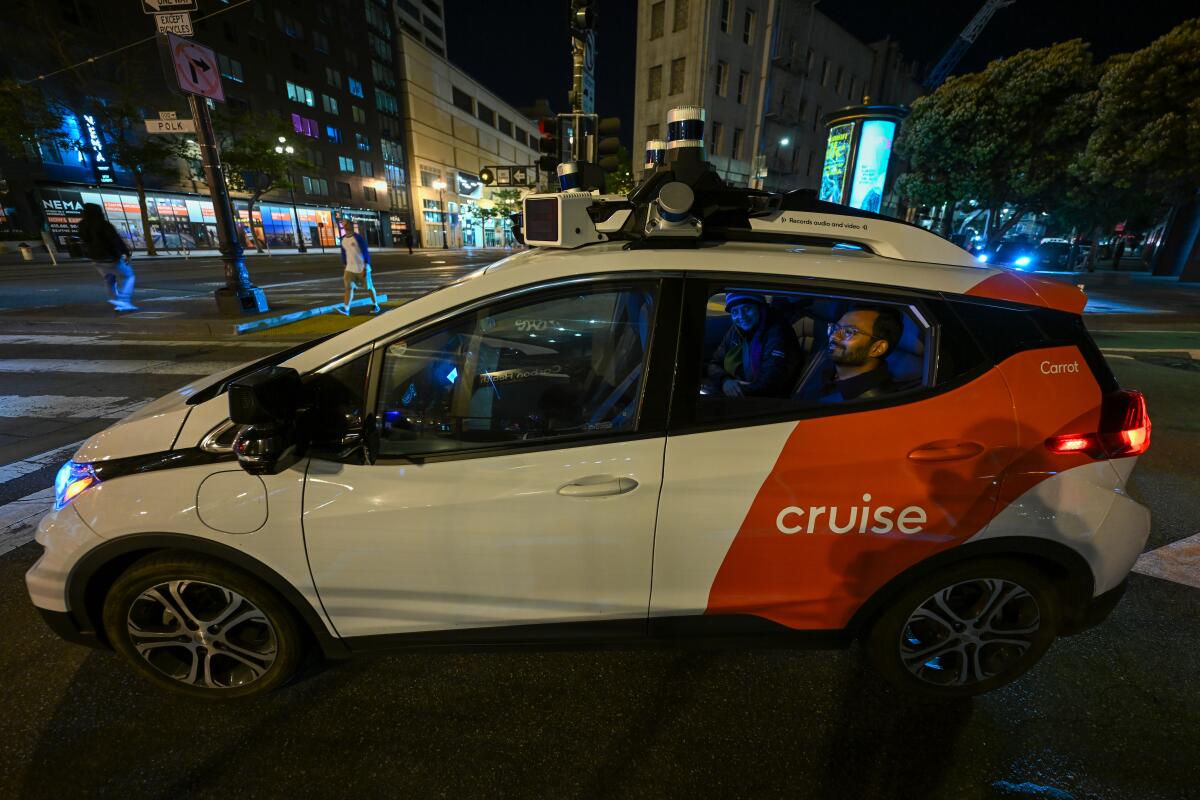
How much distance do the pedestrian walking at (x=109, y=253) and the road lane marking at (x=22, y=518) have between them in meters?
8.66

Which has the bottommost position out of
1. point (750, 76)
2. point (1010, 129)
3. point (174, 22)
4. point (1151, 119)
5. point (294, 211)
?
point (294, 211)

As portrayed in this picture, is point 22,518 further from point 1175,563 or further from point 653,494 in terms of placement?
point 1175,563

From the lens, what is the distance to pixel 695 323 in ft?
5.71

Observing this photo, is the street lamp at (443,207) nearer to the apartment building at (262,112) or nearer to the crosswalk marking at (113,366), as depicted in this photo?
the apartment building at (262,112)

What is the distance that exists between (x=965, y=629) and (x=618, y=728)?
4.48ft

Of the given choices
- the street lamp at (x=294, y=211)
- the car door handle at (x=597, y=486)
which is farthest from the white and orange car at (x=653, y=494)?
the street lamp at (x=294, y=211)

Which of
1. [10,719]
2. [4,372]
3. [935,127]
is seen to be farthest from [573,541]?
[935,127]

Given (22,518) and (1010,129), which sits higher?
(1010,129)

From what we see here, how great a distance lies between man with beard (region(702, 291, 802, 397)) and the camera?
2.61 m

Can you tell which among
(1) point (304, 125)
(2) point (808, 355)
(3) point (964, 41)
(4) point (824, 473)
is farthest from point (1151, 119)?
(3) point (964, 41)

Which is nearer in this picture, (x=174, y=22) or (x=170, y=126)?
(x=174, y=22)

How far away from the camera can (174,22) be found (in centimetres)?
763

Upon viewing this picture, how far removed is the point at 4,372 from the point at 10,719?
711 cm

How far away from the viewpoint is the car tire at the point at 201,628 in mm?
1835
